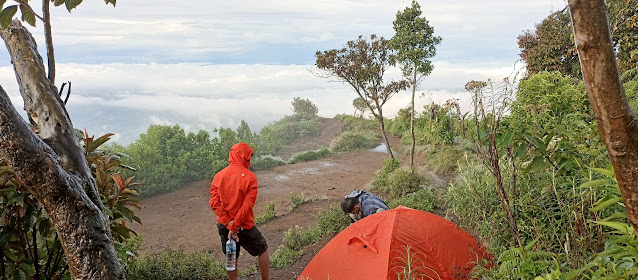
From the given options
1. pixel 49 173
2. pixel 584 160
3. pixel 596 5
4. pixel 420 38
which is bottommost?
pixel 584 160

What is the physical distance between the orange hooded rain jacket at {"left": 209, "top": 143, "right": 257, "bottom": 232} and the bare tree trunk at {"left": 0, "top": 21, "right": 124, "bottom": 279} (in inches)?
79.2

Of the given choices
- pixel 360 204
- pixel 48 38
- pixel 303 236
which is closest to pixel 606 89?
pixel 48 38

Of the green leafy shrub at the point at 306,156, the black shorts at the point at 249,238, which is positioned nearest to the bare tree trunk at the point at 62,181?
the black shorts at the point at 249,238

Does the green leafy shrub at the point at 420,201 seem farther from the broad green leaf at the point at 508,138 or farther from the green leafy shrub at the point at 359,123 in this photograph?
the green leafy shrub at the point at 359,123

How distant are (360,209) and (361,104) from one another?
17.6 metres

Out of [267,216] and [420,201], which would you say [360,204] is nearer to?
[420,201]

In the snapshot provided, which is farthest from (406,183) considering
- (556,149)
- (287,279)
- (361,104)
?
(361,104)

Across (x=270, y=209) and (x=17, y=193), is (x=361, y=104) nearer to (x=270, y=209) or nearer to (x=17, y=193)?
(x=270, y=209)

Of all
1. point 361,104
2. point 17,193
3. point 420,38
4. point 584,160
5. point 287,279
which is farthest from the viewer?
point 361,104

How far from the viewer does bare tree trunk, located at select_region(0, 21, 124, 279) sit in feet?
5.50

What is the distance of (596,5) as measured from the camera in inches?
44.6

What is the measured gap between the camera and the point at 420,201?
700cm

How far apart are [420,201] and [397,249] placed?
3.48 metres

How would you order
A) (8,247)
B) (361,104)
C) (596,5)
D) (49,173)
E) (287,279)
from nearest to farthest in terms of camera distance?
(596,5) < (49,173) < (8,247) < (287,279) < (361,104)
